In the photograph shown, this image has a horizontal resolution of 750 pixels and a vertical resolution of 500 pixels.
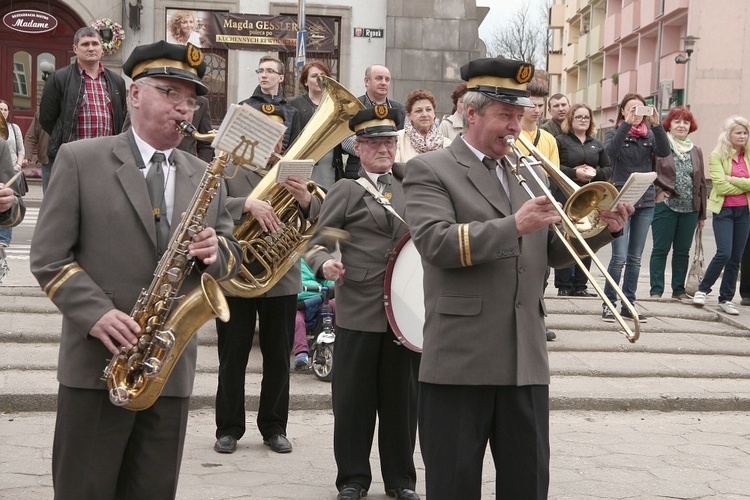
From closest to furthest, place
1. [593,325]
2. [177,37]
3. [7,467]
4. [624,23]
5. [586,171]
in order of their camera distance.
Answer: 1. [7,467]
2. [586,171]
3. [177,37]
4. [593,325]
5. [624,23]

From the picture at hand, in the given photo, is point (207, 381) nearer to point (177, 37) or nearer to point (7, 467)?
point (7, 467)

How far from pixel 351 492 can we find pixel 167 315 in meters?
2.32

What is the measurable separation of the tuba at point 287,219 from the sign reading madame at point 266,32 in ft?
43.6

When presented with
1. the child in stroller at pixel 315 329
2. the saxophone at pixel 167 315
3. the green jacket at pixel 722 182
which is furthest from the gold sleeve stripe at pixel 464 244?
the green jacket at pixel 722 182

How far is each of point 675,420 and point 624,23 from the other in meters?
44.7

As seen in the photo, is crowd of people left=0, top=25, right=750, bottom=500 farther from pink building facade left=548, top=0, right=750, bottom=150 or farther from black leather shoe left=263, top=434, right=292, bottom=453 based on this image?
pink building facade left=548, top=0, right=750, bottom=150

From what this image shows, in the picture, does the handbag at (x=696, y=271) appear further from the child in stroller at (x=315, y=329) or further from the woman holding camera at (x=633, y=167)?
the child in stroller at (x=315, y=329)

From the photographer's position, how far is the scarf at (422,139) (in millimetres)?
8188

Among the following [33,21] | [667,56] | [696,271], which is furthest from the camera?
[667,56]

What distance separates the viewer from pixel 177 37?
9.29 m

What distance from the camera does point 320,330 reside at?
27.2 feet

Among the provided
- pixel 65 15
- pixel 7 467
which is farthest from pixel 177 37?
pixel 65 15

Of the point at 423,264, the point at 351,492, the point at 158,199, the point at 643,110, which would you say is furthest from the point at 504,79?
the point at 643,110

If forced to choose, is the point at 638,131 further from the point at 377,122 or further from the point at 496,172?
the point at 496,172
